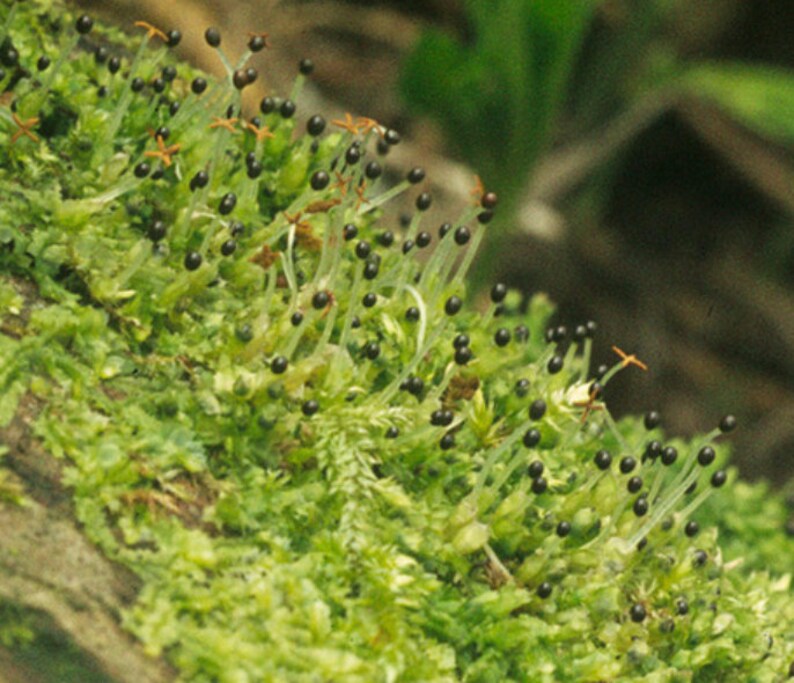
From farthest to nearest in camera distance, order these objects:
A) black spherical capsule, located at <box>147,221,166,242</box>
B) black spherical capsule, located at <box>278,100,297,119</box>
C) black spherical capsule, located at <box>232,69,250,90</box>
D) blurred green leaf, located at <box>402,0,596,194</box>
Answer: blurred green leaf, located at <box>402,0,596,194</box> < black spherical capsule, located at <box>278,100,297,119</box> < black spherical capsule, located at <box>232,69,250,90</box> < black spherical capsule, located at <box>147,221,166,242</box>

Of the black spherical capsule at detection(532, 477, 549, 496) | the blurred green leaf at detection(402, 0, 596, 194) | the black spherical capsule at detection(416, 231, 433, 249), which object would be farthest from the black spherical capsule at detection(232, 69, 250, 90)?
the blurred green leaf at detection(402, 0, 596, 194)

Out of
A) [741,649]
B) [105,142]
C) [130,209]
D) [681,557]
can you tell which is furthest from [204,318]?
[741,649]

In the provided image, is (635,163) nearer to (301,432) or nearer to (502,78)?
(502,78)

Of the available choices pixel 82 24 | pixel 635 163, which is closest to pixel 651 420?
pixel 82 24

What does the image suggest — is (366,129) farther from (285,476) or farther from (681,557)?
(681,557)

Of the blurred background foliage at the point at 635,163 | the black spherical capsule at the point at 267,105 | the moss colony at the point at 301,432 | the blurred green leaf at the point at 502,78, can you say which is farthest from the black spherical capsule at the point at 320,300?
the blurred background foliage at the point at 635,163

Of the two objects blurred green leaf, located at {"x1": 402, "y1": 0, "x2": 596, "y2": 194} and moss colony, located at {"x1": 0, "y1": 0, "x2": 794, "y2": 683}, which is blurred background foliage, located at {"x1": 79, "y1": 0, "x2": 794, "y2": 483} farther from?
moss colony, located at {"x1": 0, "y1": 0, "x2": 794, "y2": 683}

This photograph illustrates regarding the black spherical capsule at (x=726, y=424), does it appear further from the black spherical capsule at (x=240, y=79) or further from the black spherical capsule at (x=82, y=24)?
the black spherical capsule at (x=82, y=24)
